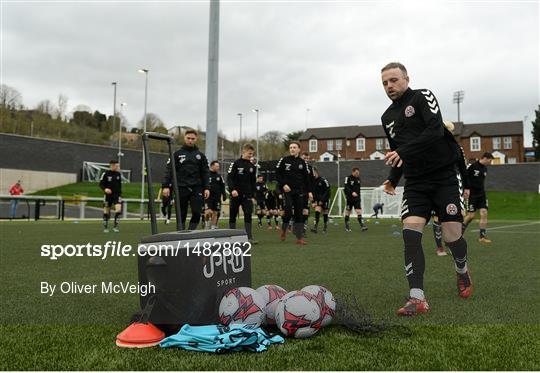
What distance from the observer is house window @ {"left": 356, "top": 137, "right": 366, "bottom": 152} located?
90562 mm

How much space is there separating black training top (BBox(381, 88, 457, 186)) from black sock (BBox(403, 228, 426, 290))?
0.55 m

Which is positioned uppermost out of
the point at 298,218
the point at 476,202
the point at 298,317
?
the point at 476,202

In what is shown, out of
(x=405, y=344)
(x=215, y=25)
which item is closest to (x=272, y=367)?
(x=405, y=344)

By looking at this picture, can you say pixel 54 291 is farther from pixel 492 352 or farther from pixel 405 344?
pixel 492 352

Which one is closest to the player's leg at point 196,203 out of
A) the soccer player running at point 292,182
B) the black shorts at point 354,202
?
the soccer player running at point 292,182

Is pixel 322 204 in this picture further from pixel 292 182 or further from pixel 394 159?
pixel 394 159

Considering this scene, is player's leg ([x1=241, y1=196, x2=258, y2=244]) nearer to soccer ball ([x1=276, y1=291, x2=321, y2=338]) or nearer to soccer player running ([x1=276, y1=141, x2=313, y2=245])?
soccer player running ([x1=276, y1=141, x2=313, y2=245])

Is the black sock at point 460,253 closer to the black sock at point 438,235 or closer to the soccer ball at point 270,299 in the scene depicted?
the soccer ball at point 270,299

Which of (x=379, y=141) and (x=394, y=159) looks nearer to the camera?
(x=394, y=159)

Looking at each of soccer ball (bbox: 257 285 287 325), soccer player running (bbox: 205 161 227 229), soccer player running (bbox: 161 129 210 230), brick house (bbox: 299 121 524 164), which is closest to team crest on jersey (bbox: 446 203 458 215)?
soccer ball (bbox: 257 285 287 325)

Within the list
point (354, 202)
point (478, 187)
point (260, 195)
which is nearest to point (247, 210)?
point (478, 187)

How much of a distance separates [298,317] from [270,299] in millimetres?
457

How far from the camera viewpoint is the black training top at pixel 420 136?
13.7 feet

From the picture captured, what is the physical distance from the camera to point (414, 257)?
4.28 metres
